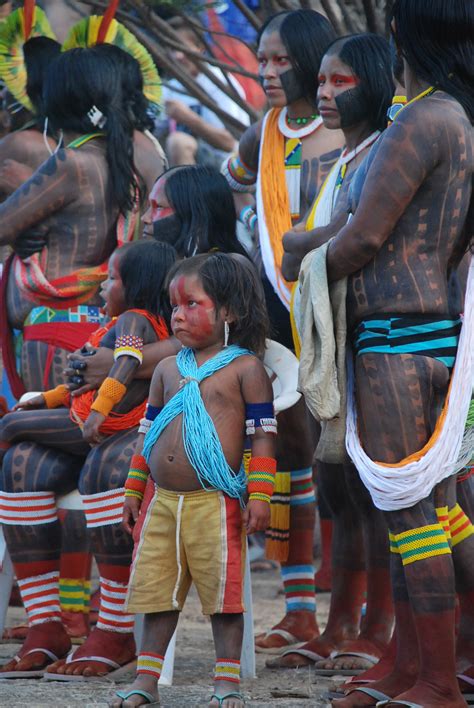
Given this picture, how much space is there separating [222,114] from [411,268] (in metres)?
3.77

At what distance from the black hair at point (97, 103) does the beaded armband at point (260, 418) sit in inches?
75.8

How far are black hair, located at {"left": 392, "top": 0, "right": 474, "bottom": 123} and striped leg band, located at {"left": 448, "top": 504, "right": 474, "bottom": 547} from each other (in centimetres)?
120

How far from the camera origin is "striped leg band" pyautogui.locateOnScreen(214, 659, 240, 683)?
3.69 m

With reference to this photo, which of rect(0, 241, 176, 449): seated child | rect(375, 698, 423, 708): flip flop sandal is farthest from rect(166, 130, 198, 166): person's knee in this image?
rect(375, 698, 423, 708): flip flop sandal

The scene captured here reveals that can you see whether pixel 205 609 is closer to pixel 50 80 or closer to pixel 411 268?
pixel 411 268

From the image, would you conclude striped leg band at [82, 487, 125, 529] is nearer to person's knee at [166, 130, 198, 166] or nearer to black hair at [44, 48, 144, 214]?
black hair at [44, 48, 144, 214]

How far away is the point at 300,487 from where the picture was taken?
16.9 feet

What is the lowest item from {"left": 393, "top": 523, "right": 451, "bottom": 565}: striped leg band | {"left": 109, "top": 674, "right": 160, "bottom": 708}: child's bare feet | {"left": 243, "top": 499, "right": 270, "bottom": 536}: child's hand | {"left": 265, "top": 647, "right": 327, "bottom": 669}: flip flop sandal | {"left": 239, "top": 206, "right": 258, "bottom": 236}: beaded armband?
{"left": 265, "top": 647, "right": 327, "bottom": 669}: flip flop sandal

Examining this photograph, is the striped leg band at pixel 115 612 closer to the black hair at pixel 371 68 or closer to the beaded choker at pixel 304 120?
the black hair at pixel 371 68

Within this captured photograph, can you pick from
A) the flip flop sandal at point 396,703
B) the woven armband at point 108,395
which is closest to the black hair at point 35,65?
the woven armband at point 108,395

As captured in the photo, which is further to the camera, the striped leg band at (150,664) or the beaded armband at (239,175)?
the beaded armband at (239,175)

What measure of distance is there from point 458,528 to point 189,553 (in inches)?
32.7

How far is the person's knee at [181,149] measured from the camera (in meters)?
9.26

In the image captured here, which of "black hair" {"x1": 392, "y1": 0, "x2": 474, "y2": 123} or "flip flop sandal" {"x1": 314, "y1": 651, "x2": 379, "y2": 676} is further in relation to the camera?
"flip flop sandal" {"x1": 314, "y1": 651, "x2": 379, "y2": 676}
